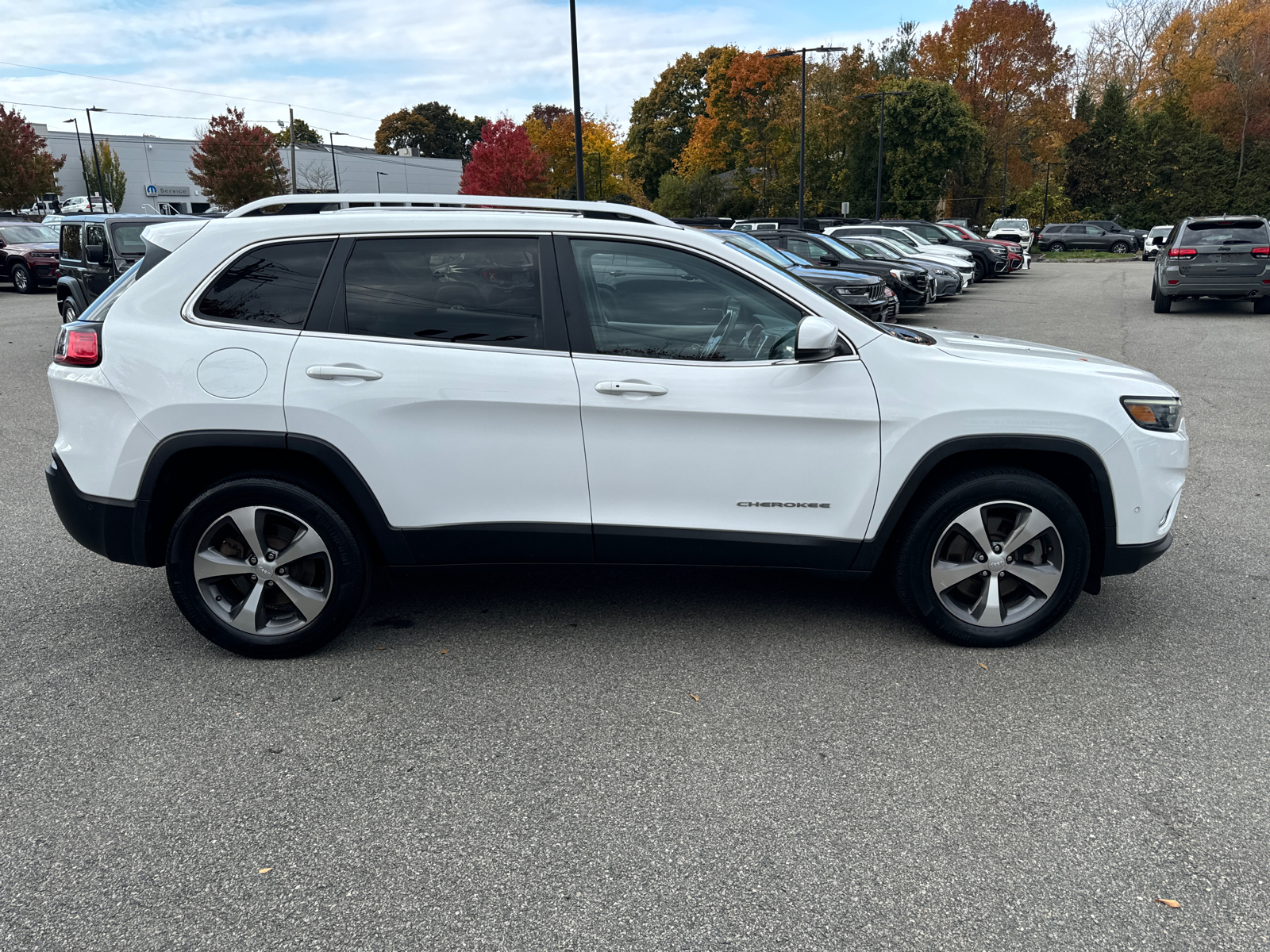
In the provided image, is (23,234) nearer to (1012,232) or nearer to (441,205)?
(441,205)

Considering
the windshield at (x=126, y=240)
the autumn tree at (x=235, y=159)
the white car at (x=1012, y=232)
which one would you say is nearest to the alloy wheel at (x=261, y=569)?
the windshield at (x=126, y=240)

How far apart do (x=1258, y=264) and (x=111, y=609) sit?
1803cm

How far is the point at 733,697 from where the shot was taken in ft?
12.0

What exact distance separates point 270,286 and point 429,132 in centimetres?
11901

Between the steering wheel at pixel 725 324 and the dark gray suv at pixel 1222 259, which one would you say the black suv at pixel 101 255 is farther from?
the dark gray suv at pixel 1222 259

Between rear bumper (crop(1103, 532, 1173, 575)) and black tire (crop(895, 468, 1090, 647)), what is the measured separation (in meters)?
0.08

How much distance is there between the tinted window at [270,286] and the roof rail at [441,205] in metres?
0.24

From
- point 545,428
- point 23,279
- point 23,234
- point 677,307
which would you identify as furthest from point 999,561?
point 23,234

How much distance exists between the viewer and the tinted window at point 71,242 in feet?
49.0

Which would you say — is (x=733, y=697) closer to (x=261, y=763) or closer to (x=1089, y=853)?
(x=1089, y=853)

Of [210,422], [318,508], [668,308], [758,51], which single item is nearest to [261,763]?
[318,508]

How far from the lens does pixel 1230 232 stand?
16.6 m

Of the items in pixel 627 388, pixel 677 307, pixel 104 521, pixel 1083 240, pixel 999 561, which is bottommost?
pixel 1083 240

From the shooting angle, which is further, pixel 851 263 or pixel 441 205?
pixel 851 263
